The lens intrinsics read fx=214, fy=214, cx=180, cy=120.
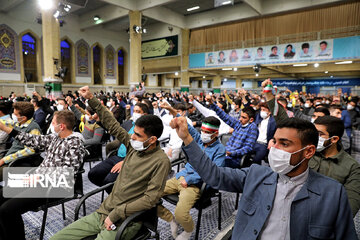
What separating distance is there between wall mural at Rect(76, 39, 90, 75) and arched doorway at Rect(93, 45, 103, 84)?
2.67 ft

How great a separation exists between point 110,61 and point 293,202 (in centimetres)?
2003

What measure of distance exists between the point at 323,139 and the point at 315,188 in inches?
34.8

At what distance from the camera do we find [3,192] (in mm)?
1944

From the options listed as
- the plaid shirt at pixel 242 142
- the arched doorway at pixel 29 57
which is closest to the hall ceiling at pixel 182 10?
the arched doorway at pixel 29 57

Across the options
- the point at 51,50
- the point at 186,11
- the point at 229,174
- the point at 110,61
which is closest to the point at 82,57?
the point at 110,61

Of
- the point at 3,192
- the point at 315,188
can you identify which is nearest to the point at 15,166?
the point at 3,192

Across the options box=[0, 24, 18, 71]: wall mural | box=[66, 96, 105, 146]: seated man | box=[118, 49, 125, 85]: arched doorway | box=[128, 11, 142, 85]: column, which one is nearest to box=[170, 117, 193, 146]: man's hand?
box=[66, 96, 105, 146]: seated man

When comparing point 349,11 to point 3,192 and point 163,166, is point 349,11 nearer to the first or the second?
point 163,166

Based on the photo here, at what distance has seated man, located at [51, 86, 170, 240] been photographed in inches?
59.6

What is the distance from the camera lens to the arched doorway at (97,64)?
1821cm

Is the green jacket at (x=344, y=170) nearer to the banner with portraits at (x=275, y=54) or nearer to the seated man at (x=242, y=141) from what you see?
the seated man at (x=242, y=141)

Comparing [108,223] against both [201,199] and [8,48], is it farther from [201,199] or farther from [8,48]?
[8,48]

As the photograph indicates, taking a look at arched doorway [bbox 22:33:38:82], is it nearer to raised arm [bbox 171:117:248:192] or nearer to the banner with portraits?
the banner with portraits

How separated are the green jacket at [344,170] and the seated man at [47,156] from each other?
2126 millimetres
